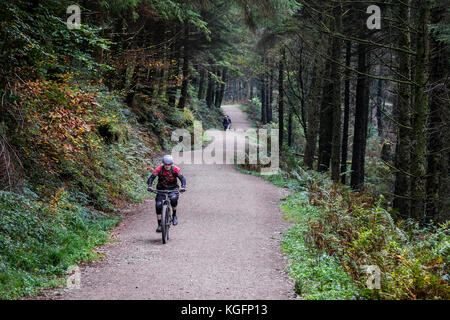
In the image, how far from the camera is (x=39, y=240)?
7.88 metres

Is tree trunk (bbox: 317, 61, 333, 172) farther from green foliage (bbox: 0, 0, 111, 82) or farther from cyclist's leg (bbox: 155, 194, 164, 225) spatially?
green foliage (bbox: 0, 0, 111, 82)

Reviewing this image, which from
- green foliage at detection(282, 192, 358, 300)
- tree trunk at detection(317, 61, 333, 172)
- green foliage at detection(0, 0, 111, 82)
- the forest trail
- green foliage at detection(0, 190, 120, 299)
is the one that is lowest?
the forest trail

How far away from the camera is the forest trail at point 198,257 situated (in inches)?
259

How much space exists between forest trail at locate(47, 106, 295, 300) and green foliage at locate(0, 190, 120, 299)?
1.37 feet

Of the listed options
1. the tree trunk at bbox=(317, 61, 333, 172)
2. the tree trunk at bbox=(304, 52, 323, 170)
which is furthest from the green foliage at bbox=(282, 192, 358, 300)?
the tree trunk at bbox=(304, 52, 323, 170)

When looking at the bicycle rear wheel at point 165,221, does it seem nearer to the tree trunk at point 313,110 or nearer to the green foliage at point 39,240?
the green foliage at point 39,240

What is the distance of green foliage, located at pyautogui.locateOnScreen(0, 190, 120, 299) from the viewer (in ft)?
20.8

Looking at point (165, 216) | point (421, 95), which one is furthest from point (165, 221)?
point (421, 95)

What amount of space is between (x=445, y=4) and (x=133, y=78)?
46.5ft

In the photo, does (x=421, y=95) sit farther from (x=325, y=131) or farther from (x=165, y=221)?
(x=325, y=131)

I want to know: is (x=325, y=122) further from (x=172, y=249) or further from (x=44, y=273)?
(x=44, y=273)

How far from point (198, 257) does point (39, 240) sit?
10.8 feet

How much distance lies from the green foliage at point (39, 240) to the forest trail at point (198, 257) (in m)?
0.42

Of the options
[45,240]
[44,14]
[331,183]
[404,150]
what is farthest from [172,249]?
[331,183]
